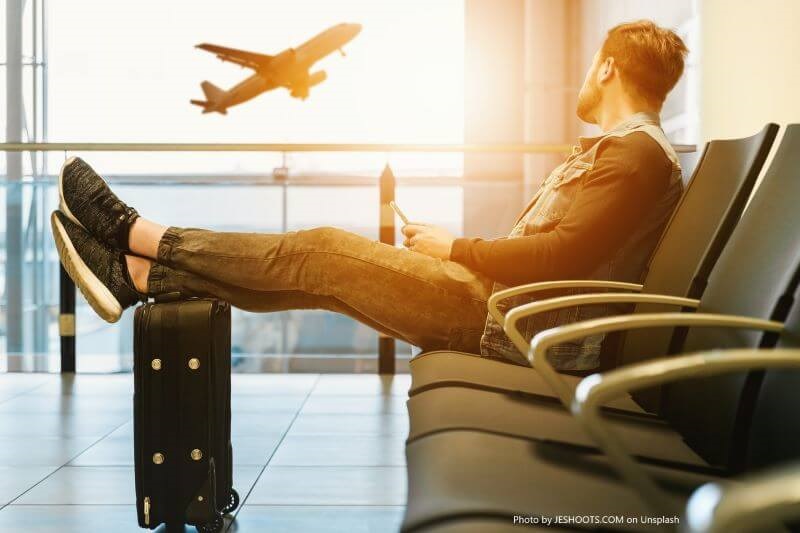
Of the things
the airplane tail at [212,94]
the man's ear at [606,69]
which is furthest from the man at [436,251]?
the airplane tail at [212,94]

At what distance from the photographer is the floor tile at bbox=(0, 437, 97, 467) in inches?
87.6

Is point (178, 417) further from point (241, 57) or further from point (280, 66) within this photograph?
point (280, 66)

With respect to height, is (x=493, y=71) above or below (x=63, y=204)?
above

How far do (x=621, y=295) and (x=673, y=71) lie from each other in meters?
0.78

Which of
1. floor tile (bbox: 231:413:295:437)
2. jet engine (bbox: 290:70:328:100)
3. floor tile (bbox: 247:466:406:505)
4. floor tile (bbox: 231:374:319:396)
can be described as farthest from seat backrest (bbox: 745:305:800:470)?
jet engine (bbox: 290:70:328:100)

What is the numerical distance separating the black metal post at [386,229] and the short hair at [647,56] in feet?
6.16

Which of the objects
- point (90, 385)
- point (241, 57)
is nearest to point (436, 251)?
point (90, 385)

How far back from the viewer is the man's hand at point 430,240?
177cm

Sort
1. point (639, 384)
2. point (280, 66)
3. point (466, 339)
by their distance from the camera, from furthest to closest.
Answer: point (280, 66), point (466, 339), point (639, 384)

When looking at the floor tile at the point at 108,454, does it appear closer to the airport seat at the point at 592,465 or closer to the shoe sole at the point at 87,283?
the shoe sole at the point at 87,283

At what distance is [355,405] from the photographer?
9.87 ft

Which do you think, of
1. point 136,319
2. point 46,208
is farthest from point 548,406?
point 46,208

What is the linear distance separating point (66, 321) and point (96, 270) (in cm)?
204

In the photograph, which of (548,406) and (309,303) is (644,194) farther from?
(309,303)
